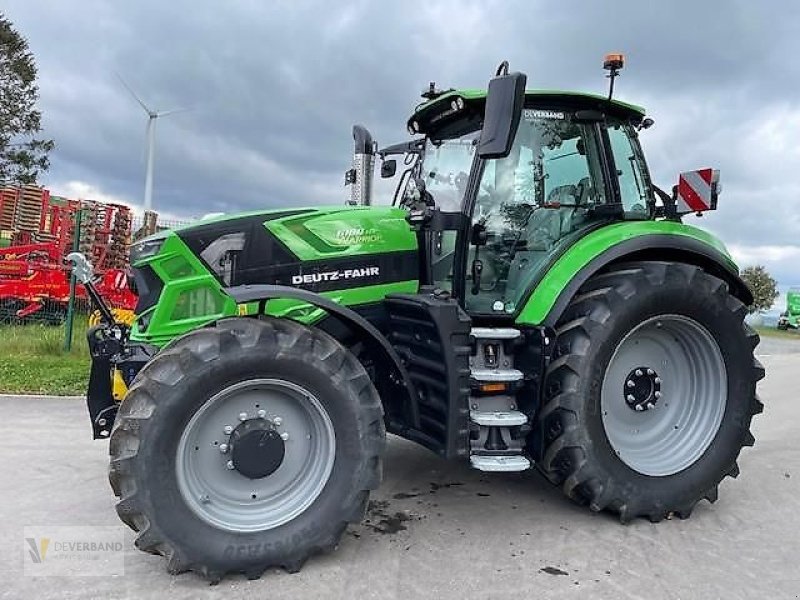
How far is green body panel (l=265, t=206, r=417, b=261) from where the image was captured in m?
4.23

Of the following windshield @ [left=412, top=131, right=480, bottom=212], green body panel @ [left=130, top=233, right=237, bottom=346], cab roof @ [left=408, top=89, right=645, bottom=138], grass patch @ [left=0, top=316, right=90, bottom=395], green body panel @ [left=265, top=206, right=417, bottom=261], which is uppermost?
cab roof @ [left=408, top=89, right=645, bottom=138]

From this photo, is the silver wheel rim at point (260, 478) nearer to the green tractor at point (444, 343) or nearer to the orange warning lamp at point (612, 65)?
the green tractor at point (444, 343)

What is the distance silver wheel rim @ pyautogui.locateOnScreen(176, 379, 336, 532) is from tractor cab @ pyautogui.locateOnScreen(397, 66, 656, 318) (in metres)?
1.33

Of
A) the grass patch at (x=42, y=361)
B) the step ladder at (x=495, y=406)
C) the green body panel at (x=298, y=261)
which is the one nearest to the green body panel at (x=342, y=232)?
→ the green body panel at (x=298, y=261)

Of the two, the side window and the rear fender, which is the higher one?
the side window

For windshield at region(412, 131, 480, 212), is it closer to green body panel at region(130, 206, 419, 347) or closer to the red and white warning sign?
green body panel at region(130, 206, 419, 347)

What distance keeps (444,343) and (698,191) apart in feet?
8.10

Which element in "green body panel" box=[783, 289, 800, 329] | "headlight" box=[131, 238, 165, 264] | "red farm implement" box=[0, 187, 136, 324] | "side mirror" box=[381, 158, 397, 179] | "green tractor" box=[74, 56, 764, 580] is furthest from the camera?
"green body panel" box=[783, 289, 800, 329]

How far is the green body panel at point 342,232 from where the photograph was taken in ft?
13.9

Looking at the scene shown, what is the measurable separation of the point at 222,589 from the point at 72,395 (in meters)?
5.23

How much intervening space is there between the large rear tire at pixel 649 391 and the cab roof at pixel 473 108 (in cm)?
117

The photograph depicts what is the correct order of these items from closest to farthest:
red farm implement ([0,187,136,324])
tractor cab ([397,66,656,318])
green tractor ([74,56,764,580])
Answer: green tractor ([74,56,764,580]), tractor cab ([397,66,656,318]), red farm implement ([0,187,136,324])

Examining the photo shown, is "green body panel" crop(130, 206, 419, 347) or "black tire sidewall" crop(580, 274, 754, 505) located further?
"black tire sidewall" crop(580, 274, 754, 505)

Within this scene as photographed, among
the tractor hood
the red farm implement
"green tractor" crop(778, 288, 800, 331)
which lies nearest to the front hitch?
the tractor hood
